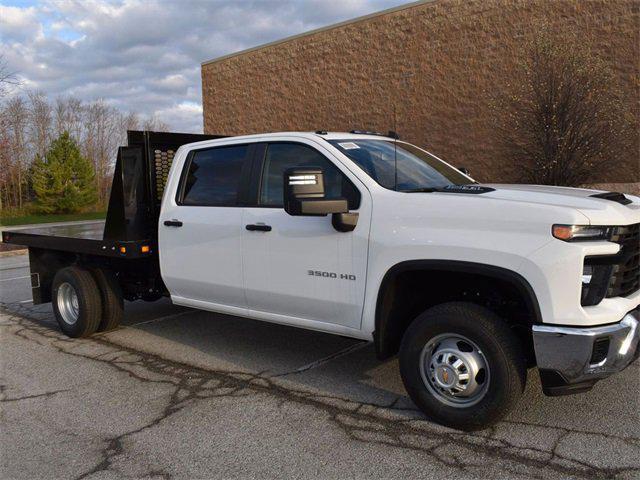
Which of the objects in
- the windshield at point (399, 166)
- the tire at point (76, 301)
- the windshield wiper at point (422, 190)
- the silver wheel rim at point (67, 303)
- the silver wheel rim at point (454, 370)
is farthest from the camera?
the silver wheel rim at point (67, 303)

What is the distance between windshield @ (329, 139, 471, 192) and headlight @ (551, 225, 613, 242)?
1.19 meters

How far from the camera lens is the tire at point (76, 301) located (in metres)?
6.07

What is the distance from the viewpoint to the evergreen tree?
4053cm

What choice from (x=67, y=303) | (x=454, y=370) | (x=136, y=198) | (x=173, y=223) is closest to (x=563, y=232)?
(x=454, y=370)

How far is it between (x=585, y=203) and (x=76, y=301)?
5.26 m

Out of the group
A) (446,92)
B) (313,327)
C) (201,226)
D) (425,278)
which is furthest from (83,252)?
(446,92)

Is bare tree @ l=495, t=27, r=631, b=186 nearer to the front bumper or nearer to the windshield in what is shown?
the windshield

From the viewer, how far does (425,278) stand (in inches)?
153

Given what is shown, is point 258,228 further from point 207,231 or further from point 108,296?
point 108,296

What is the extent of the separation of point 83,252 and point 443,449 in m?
4.31

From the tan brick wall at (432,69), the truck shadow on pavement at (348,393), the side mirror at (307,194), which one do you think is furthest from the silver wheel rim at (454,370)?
the tan brick wall at (432,69)

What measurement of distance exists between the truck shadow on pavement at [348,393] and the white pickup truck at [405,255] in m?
0.27

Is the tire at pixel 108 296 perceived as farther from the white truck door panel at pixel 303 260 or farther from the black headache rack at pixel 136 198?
the white truck door panel at pixel 303 260

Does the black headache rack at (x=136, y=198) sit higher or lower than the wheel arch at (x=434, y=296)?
higher
